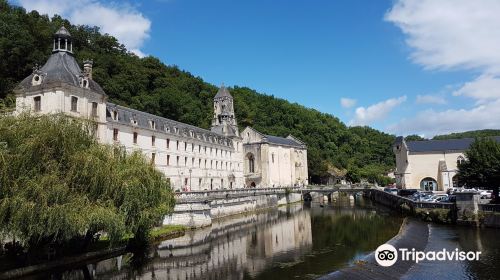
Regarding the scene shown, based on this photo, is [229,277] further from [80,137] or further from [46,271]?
[80,137]

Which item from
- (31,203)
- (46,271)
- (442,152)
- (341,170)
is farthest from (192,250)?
(341,170)

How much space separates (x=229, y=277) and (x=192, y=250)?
6423 mm

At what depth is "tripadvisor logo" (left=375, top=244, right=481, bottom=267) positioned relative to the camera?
1834 centimetres

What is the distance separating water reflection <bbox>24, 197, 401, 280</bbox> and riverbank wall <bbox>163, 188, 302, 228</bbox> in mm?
1466

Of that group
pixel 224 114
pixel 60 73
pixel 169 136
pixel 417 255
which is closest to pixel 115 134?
pixel 60 73

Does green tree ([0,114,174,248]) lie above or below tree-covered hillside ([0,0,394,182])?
below

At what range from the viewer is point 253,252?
78.7 feet

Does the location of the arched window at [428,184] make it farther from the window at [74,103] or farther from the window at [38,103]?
the window at [38,103]

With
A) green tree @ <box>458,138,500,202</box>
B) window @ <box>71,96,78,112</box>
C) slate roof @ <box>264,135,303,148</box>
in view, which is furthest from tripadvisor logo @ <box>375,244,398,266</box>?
slate roof @ <box>264,135,303,148</box>

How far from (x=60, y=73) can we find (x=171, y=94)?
38.8m

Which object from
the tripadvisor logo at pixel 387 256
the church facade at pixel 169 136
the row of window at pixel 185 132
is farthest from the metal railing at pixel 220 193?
the tripadvisor logo at pixel 387 256

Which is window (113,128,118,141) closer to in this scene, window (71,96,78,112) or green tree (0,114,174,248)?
window (71,96,78,112)

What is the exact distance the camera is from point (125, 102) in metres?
59.7

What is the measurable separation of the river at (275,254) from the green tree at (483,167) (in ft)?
23.5
